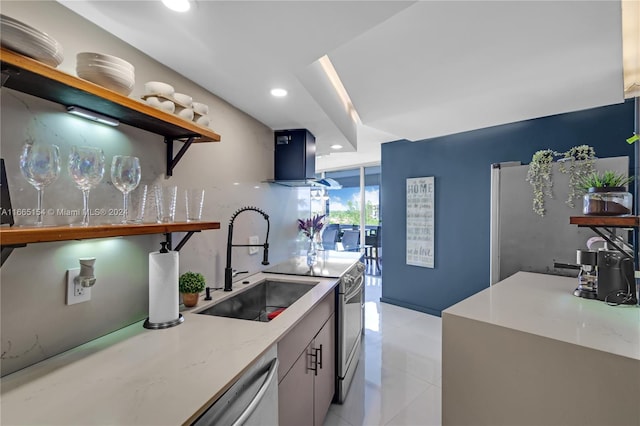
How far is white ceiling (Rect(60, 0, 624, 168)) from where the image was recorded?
3.93 ft

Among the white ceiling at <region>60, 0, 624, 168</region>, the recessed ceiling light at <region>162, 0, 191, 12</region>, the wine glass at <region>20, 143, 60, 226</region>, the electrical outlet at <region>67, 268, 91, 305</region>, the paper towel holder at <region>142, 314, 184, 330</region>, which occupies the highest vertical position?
the white ceiling at <region>60, 0, 624, 168</region>

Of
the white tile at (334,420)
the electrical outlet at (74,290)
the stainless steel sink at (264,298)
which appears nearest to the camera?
the electrical outlet at (74,290)

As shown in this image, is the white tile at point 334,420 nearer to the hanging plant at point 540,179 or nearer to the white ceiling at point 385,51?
the white ceiling at point 385,51

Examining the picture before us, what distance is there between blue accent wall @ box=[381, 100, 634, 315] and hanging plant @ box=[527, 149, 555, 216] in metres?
0.76

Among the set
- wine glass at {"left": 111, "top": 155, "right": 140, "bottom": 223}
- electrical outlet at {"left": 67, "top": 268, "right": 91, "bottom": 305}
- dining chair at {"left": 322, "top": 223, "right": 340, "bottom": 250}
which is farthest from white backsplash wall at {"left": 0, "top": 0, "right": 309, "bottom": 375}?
dining chair at {"left": 322, "top": 223, "right": 340, "bottom": 250}

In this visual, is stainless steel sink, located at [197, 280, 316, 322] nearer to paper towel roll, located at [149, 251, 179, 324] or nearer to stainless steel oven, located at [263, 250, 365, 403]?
stainless steel oven, located at [263, 250, 365, 403]

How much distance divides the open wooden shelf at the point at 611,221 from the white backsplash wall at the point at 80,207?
2114 mm

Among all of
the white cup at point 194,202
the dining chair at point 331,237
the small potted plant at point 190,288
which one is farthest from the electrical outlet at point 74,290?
the dining chair at point 331,237

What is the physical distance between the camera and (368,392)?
2.33 m

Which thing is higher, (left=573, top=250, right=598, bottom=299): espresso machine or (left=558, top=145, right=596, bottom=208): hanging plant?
(left=558, top=145, right=596, bottom=208): hanging plant

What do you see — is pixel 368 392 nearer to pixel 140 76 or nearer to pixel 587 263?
pixel 587 263

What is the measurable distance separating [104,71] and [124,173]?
0.36 meters

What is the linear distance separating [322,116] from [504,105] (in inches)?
68.6

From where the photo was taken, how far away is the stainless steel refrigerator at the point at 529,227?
7.81 feet
